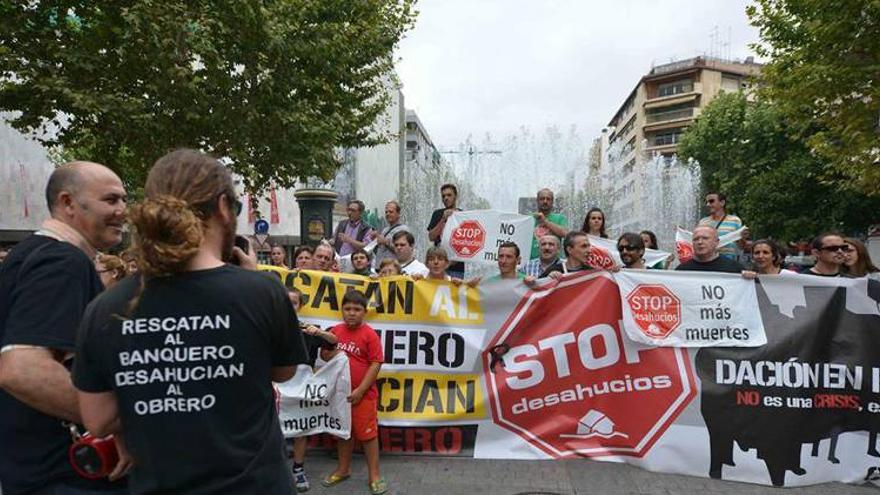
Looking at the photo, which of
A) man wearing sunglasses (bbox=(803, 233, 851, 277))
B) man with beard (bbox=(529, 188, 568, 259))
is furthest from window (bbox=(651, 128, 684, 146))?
man wearing sunglasses (bbox=(803, 233, 851, 277))

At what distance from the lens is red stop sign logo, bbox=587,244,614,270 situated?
6.73 meters

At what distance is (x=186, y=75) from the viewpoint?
1084 cm

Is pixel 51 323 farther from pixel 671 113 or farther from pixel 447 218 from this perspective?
pixel 671 113

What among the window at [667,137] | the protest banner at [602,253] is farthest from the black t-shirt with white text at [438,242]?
the window at [667,137]

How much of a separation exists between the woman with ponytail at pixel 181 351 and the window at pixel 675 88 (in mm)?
76124

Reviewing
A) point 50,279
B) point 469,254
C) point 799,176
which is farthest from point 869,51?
point 799,176

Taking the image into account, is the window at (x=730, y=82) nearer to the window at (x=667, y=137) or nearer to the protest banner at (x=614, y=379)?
the window at (x=667, y=137)

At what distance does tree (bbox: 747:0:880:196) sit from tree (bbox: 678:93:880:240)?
11.8 meters

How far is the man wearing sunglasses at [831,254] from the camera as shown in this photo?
5379 mm

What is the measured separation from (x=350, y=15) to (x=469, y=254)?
887cm

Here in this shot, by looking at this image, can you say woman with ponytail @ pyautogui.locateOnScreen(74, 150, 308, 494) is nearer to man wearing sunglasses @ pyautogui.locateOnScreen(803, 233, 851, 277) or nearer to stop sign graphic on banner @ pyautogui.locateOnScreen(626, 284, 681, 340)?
stop sign graphic on banner @ pyautogui.locateOnScreen(626, 284, 681, 340)

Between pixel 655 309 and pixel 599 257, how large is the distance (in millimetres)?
1948

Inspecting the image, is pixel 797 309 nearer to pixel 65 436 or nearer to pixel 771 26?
pixel 65 436

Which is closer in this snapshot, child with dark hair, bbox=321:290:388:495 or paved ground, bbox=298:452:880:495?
paved ground, bbox=298:452:880:495
